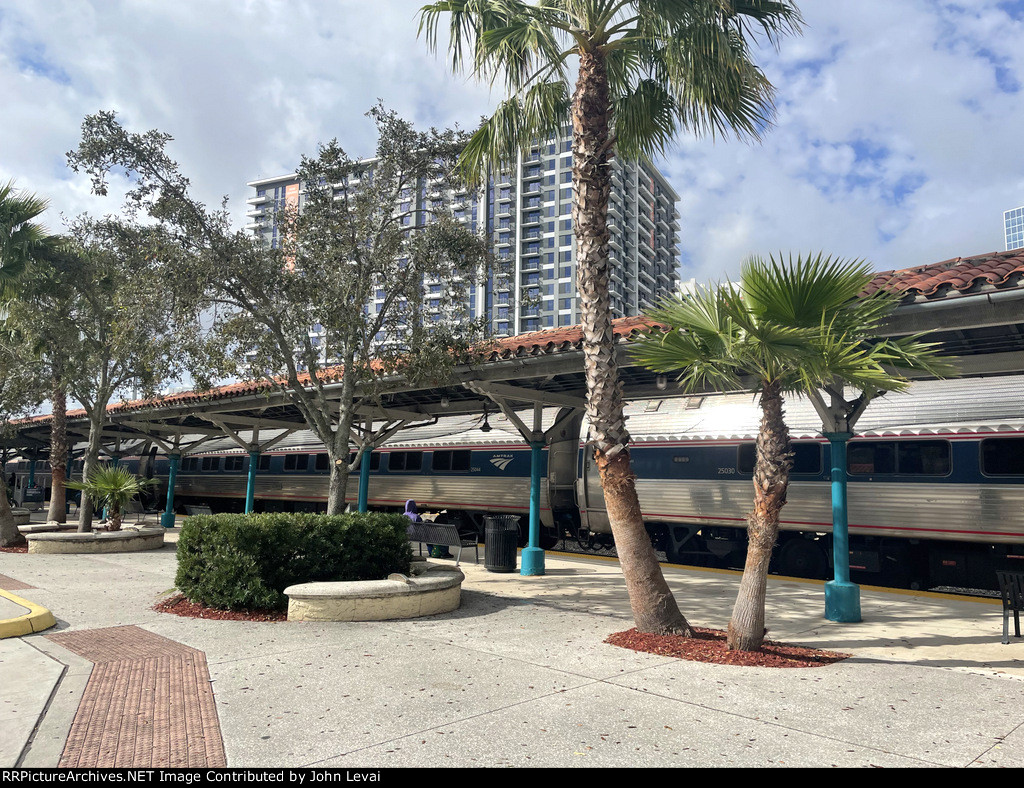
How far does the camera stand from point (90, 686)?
6.09 meters

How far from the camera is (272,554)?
9.77 m

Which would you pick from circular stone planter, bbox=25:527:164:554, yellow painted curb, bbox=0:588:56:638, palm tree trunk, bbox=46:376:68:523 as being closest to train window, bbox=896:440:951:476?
yellow painted curb, bbox=0:588:56:638

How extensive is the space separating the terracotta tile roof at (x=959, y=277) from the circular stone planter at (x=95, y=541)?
16.8 meters

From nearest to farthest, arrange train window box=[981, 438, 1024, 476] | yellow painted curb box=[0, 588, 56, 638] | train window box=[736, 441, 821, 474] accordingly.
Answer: yellow painted curb box=[0, 588, 56, 638], train window box=[981, 438, 1024, 476], train window box=[736, 441, 821, 474]

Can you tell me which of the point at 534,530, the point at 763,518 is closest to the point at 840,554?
the point at 763,518

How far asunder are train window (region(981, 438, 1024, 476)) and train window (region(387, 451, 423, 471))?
46.6 feet

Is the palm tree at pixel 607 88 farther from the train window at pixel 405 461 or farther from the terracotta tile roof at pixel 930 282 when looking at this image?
the train window at pixel 405 461

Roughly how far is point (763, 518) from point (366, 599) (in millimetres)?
4969

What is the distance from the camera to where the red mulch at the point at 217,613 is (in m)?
9.38

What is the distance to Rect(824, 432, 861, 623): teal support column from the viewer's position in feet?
30.8

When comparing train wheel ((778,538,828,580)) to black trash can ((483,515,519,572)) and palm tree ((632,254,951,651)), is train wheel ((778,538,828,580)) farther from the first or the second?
palm tree ((632,254,951,651))

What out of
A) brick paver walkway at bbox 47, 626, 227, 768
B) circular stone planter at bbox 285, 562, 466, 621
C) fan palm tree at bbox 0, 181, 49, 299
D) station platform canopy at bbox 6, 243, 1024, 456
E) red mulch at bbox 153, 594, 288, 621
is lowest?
red mulch at bbox 153, 594, 288, 621

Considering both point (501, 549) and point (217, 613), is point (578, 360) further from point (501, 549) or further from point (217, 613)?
point (217, 613)
